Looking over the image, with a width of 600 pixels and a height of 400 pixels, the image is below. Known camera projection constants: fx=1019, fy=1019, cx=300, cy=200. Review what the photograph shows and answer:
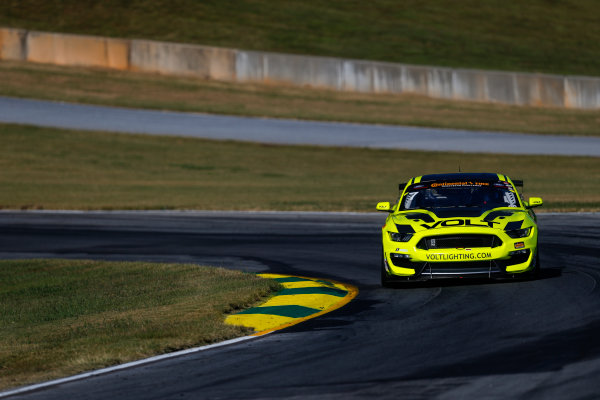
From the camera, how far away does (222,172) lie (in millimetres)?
32781

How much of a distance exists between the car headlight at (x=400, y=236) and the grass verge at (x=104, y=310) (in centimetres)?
161

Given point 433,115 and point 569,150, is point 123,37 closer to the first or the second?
point 433,115

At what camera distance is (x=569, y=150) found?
3591 centimetres

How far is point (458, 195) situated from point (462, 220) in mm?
1409

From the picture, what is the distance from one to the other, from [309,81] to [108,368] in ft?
117

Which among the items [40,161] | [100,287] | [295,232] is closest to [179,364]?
[100,287]

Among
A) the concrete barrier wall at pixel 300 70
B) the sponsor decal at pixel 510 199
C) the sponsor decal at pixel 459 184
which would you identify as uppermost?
the concrete barrier wall at pixel 300 70

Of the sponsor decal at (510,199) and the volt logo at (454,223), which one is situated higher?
the sponsor decal at (510,199)

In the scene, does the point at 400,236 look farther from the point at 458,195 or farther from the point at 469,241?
the point at 458,195

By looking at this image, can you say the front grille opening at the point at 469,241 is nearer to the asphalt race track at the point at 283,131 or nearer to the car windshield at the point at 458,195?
the car windshield at the point at 458,195

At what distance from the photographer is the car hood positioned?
1191 centimetres

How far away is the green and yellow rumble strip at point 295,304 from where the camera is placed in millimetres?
10273

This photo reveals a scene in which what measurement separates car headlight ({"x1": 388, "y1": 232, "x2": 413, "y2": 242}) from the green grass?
3390 cm

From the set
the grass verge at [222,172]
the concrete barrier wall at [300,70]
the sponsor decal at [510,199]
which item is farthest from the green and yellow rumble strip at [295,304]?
the concrete barrier wall at [300,70]
